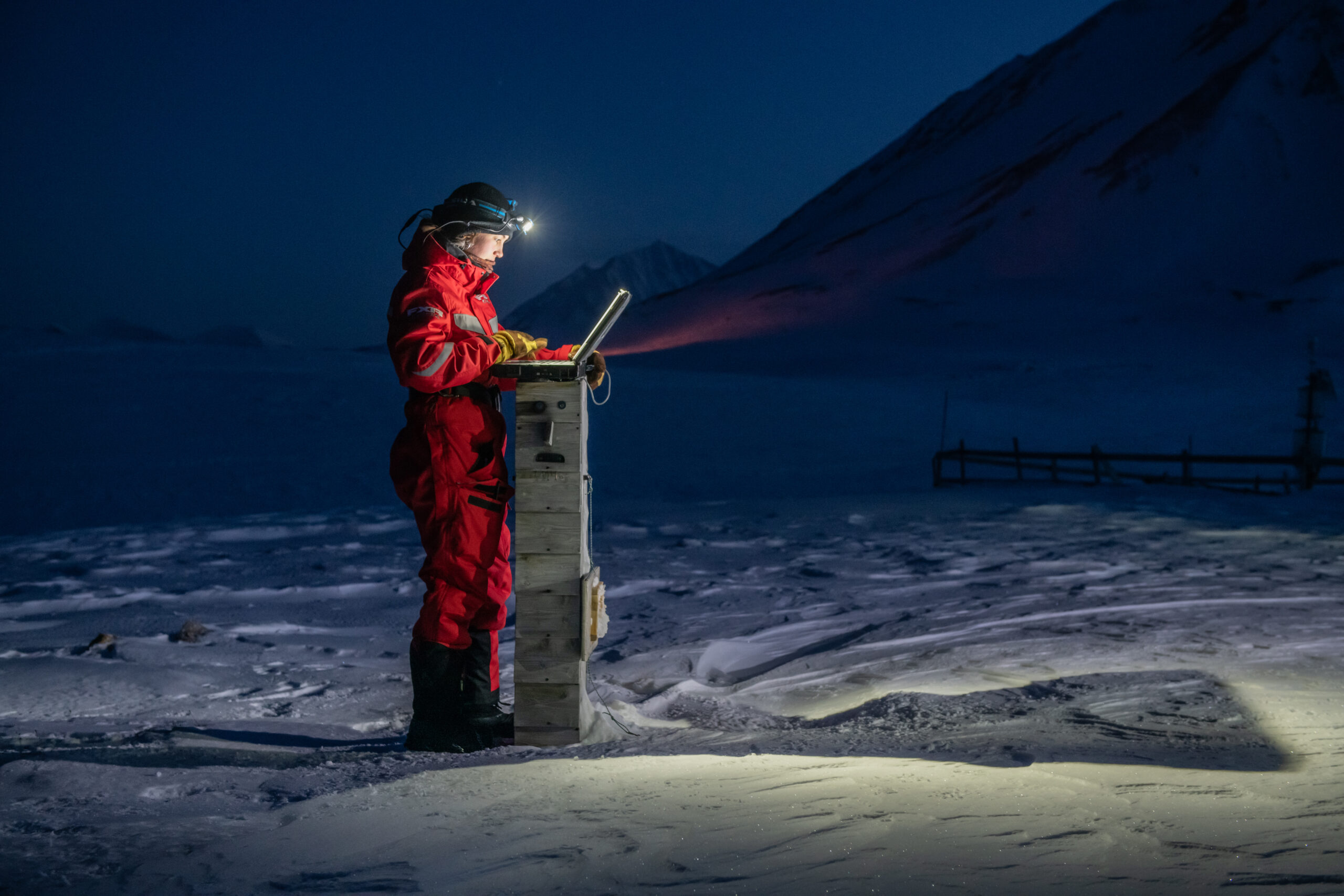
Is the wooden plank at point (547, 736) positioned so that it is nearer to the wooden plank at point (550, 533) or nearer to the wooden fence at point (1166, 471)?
the wooden plank at point (550, 533)

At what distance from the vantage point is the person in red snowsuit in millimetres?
3193

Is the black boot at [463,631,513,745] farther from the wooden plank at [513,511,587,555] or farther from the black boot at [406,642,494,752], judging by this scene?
the wooden plank at [513,511,587,555]

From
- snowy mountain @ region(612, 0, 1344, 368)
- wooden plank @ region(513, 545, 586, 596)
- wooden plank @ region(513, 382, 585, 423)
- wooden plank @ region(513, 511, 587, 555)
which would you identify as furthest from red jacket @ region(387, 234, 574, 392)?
snowy mountain @ region(612, 0, 1344, 368)

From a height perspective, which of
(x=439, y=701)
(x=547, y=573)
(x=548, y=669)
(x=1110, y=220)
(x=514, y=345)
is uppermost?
(x=1110, y=220)

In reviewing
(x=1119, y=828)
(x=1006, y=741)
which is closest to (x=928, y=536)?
(x=1006, y=741)

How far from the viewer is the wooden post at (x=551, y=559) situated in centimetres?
320

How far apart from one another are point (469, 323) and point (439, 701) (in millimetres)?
1287

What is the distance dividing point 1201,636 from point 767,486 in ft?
37.3

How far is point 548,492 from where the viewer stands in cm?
321

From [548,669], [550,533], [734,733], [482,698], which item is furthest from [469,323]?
[734,733]

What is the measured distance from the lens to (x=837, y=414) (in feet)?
75.3

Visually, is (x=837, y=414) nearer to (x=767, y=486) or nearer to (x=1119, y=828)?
(x=767, y=486)

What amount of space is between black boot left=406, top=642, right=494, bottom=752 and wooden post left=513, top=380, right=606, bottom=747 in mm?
223

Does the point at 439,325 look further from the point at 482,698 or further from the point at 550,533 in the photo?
the point at 482,698
